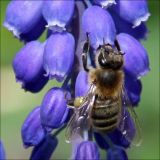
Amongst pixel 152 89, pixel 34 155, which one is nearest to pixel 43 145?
pixel 34 155

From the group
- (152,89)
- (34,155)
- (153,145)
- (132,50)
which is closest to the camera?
(132,50)

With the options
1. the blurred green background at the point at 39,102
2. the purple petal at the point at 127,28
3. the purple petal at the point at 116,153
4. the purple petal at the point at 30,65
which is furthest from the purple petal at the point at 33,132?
the blurred green background at the point at 39,102

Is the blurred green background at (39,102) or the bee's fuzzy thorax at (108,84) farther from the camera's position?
the blurred green background at (39,102)

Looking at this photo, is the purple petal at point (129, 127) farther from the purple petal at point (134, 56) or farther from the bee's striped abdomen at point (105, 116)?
the purple petal at point (134, 56)

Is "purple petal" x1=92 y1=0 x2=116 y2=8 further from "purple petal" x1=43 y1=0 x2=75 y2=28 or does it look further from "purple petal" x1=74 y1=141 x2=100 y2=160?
"purple petal" x1=74 y1=141 x2=100 y2=160

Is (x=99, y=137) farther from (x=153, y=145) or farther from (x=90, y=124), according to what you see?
(x=153, y=145)

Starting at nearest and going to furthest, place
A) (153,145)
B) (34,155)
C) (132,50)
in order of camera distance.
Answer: (132,50) < (34,155) < (153,145)

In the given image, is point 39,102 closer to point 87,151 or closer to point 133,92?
point 133,92
